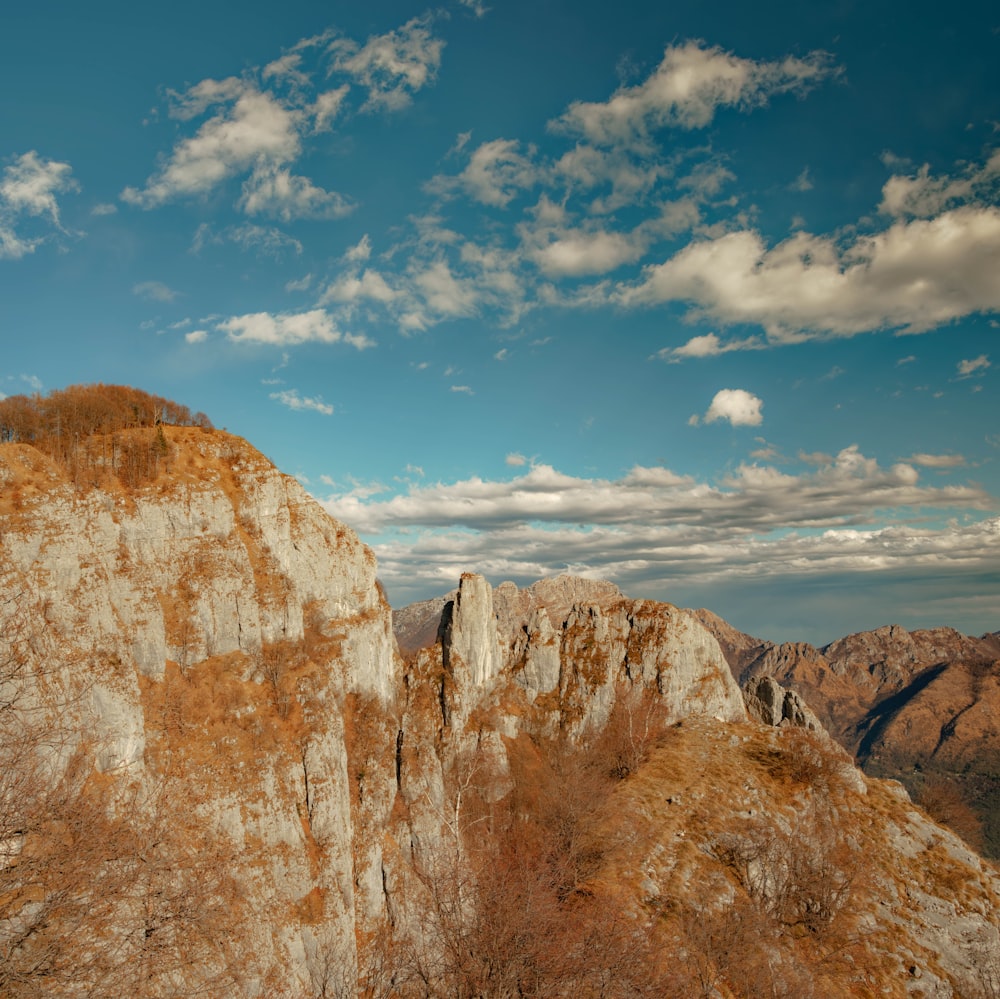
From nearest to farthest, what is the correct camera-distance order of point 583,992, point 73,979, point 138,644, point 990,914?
point 73,979 → point 583,992 → point 990,914 → point 138,644

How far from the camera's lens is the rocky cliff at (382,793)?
28469 mm

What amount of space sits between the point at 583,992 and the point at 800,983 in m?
29.4

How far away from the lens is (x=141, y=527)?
8538 centimetres

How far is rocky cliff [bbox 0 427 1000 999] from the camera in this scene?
28.5 m

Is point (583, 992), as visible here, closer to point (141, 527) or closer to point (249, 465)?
point (141, 527)

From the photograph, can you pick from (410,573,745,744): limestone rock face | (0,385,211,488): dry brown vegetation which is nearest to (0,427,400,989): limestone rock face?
(0,385,211,488): dry brown vegetation

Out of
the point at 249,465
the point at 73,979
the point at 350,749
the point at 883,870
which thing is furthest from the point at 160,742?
the point at 883,870

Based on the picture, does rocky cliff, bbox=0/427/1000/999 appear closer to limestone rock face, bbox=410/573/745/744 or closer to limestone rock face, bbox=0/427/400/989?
limestone rock face, bbox=0/427/400/989

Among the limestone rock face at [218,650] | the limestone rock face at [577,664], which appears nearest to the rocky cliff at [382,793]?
the limestone rock face at [218,650]

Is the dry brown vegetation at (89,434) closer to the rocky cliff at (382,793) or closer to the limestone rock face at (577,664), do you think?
the rocky cliff at (382,793)

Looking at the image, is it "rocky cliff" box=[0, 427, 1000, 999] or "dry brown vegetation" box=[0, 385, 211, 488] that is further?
"dry brown vegetation" box=[0, 385, 211, 488]

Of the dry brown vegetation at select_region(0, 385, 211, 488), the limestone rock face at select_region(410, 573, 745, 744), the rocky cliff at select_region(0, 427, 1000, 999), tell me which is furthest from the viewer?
the limestone rock face at select_region(410, 573, 745, 744)

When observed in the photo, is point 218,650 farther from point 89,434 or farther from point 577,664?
point 577,664

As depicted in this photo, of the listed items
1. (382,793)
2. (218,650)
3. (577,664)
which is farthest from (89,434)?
(577,664)
